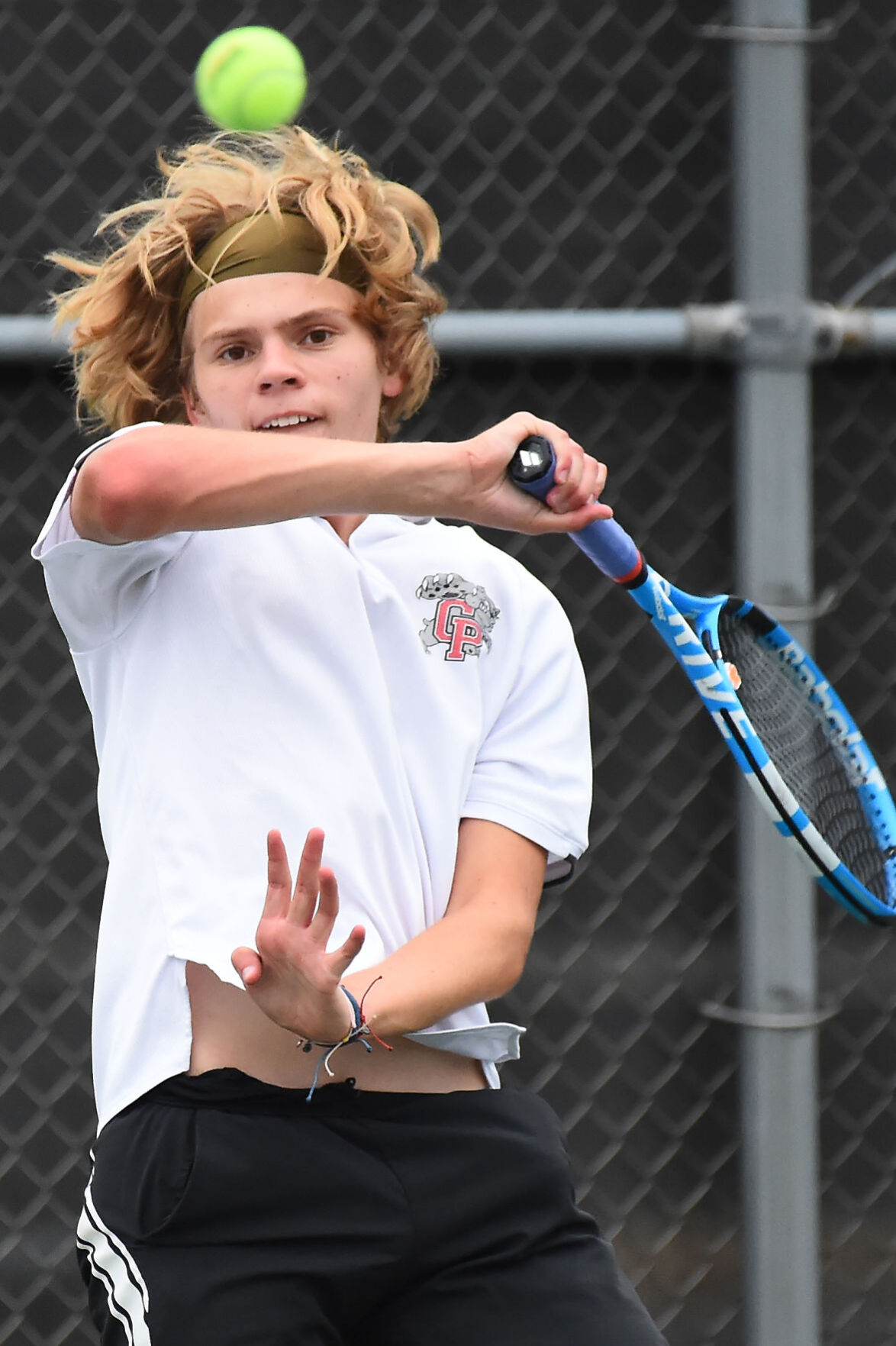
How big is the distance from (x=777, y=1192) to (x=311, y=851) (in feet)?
5.23

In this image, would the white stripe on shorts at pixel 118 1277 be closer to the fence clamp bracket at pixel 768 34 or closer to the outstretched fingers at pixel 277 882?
the outstretched fingers at pixel 277 882

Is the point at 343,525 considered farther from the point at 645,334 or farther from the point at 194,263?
the point at 645,334

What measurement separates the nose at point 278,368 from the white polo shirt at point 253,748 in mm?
125

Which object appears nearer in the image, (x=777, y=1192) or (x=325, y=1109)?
(x=325, y=1109)

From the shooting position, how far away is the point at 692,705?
3.02m

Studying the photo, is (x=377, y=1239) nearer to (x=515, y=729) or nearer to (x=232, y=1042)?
(x=232, y=1042)

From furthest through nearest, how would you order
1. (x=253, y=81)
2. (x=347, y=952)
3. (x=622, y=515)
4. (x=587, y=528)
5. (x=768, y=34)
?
(x=622, y=515) → (x=768, y=34) → (x=253, y=81) → (x=587, y=528) → (x=347, y=952)

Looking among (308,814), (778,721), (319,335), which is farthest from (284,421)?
(778,721)

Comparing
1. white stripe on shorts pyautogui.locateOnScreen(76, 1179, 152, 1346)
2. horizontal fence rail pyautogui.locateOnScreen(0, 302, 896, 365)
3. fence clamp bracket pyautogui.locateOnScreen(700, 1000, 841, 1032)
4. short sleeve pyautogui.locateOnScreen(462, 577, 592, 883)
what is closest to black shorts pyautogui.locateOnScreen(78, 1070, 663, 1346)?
white stripe on shorts pyautogui.locateOnScreen(76, 1179, 152, 1346)

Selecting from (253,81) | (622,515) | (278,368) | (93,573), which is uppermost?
(253,81)

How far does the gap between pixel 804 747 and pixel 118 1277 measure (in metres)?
0.93

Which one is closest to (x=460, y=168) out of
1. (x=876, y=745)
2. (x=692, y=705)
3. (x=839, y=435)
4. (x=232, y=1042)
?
(x=839, y=435)

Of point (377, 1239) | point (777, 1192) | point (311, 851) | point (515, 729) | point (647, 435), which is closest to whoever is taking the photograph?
point (311, 851)

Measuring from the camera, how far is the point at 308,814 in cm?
141
